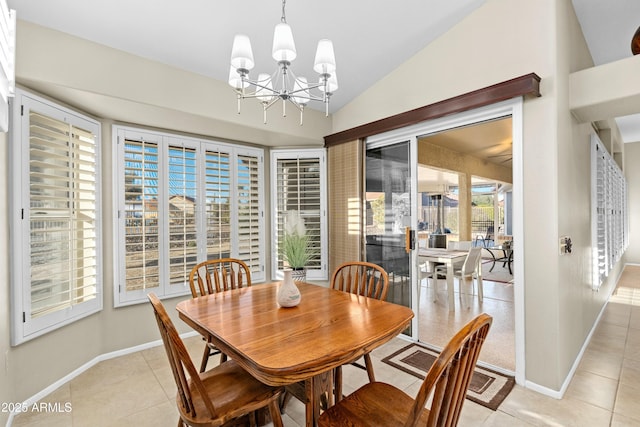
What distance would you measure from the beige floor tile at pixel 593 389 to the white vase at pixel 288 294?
2124 mm

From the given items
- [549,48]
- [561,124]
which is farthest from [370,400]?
[549,48]

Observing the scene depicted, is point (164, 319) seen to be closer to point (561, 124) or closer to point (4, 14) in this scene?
point (4, 14)

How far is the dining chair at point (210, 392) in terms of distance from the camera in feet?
4.35

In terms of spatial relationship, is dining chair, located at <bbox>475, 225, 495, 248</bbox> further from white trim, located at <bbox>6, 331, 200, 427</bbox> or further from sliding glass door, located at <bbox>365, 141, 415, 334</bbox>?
white trim, located at <bbox>6, 331, 200, 427</bbox>

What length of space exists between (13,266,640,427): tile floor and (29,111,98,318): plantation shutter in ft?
2.26

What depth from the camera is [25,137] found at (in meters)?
2.23

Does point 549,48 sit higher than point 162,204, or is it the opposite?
point 549,48

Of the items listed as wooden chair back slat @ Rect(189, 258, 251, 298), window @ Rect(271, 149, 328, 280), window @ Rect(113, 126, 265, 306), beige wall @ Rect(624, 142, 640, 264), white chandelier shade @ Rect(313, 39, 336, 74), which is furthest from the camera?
beige wall @ Rect(624, 142, 640, 264)

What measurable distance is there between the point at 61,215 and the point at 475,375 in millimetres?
3618

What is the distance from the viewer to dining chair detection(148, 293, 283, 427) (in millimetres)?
1327

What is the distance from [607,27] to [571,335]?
290 cm

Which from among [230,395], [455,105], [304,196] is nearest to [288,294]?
[230,395]

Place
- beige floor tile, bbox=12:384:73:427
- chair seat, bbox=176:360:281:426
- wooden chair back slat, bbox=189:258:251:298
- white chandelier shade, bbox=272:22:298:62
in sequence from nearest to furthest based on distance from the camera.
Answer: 1. chair seat, bbox=176:360:281:426
2. white chandelier shade, bbox=272:22:298:62
3. beige floor tile, bbox=12:384:73:427
4. wooden chair back slat, bbox=189:258:251:298

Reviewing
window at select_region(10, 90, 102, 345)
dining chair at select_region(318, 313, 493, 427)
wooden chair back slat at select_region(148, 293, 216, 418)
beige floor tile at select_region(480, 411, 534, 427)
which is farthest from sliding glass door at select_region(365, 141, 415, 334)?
window at select_region(10, 90, 102, 345)
